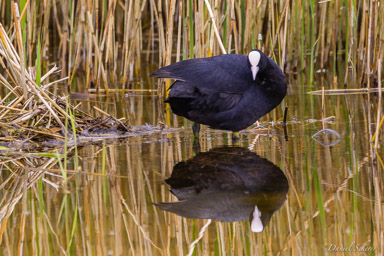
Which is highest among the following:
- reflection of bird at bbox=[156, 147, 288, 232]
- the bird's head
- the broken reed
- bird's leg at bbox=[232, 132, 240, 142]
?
the broken reed

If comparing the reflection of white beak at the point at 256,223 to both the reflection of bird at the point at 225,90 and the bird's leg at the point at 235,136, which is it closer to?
the reflection of bird at the point at 225,90

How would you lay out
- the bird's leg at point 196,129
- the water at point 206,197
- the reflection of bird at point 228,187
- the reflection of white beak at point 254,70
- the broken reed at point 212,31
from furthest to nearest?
the broken reed at point 212,31 < the bird's leg at point 196,129 < the reflection of white beak at point 254,70 < the reflection of bird at point 228,187 < the water at point 206,197

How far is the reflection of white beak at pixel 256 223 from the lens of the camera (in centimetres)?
225

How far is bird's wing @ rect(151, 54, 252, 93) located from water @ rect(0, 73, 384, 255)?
34 centimetres

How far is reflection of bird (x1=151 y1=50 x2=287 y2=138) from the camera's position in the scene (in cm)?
346

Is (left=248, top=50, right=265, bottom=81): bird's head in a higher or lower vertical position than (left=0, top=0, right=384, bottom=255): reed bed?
higher

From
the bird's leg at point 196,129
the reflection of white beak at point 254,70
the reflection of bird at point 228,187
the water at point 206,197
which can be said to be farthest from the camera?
the bird's leg at point 196,129

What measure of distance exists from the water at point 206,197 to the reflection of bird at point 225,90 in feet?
0.59

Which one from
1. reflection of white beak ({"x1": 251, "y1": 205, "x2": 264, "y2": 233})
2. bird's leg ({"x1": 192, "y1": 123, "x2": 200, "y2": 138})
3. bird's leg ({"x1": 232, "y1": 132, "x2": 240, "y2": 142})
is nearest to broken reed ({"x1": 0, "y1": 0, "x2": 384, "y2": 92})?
bird's leg ({"x1": 192, "y1": 123, "x2": 200, "y2": 138})

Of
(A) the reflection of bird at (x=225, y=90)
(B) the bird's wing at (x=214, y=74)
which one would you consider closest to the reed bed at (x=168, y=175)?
(A) the reflection of bird at (x=225, y=90)

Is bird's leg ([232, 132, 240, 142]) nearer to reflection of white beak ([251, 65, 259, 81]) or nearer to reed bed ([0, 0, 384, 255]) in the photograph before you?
reed bed ([0, 0, 384, 255])

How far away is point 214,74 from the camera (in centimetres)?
348

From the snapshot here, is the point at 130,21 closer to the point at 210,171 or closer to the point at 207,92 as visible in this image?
the point at 207,92

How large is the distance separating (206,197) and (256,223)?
1.21 feet
